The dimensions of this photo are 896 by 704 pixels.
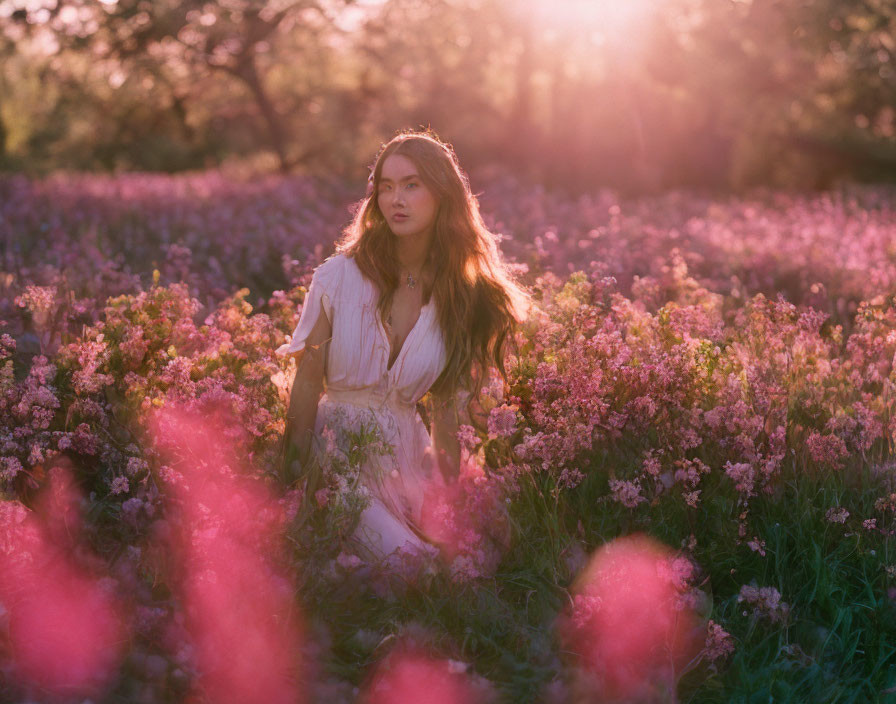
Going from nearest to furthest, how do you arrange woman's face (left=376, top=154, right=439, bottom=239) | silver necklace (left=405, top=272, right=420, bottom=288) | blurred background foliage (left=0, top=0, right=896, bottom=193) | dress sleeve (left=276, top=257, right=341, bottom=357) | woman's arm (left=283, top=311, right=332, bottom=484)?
woman's arm (left=283, top=311, right=332, bottom=484), dress sleeve (left=276, top=257, right=341, bottom=357), woman's face (left=376, top=154, right=439, bottom=239), silver necklace (left=405, top=272, right=420, bottom=288), blurred background foliage (left=0, top=0, right=896, bottom=193)

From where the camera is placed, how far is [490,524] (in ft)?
12.7

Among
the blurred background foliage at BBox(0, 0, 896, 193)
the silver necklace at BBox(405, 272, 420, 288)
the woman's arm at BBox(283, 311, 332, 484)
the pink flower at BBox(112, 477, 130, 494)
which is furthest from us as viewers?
the blurred background foliage at BBox(0, 0, 896, 193)

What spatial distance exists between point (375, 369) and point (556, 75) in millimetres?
18864

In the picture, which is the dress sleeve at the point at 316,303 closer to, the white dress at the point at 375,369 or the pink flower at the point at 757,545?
the white dress at the point at 375,369

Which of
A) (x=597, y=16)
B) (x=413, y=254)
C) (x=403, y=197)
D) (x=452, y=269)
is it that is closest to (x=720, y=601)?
(x=452, y=269)

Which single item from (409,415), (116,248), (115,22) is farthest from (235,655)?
(115,22)

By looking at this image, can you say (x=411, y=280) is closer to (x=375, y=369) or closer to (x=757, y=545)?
(x=375, y=369)

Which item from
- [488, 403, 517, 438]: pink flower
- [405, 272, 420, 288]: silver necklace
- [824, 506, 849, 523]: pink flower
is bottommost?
[824, 506, 849, 523]: pink flower

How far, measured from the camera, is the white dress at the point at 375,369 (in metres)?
4.20

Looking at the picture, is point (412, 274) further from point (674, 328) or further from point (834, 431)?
point (834, 431)

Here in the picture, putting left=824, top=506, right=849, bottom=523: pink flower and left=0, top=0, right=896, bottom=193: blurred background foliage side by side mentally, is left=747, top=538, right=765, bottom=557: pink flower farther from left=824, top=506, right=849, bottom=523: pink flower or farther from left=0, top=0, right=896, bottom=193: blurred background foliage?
left=0, top=0, right=896, bottom=193: blurred background foliage

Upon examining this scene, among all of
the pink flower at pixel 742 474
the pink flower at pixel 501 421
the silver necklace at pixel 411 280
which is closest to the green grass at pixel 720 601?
the pink flower at pixel 742 474

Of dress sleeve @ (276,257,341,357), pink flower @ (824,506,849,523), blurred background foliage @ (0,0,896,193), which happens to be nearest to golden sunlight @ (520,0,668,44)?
blurred background foliage @ (0,0,896,193)

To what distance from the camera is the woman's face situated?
4.30m
